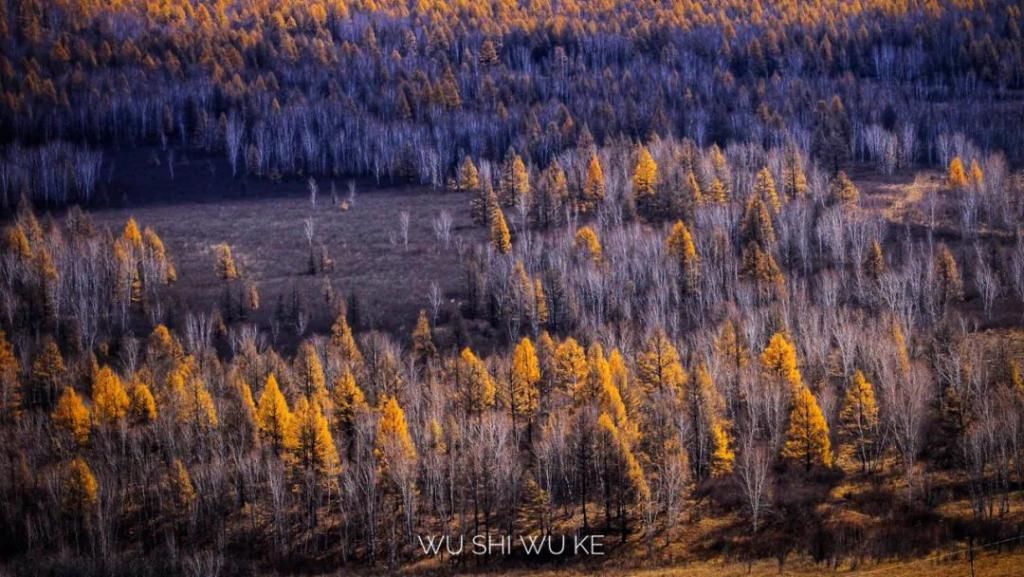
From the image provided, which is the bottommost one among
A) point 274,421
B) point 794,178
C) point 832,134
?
point 274,421

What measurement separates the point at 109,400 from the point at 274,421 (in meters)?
13.9

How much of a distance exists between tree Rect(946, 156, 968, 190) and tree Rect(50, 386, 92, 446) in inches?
3796

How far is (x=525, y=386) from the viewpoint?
74.9m

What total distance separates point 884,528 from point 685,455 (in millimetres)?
11801

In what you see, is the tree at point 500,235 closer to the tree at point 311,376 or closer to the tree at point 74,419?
the tree at point 311,376

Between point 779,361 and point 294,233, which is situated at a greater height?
point 294,233

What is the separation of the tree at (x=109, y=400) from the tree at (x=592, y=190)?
6460 centimetres

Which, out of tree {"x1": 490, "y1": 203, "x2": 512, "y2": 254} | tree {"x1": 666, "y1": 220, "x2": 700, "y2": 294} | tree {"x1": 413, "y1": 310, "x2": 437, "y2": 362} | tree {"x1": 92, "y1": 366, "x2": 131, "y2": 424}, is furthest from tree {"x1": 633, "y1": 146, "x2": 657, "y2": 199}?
tree {"x1": 92, "y1": 366, "x2": 131, "y2": 424}

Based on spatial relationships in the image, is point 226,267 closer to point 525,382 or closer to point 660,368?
point 525,382

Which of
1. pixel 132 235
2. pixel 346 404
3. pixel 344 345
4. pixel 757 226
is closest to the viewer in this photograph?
pixel 346 404

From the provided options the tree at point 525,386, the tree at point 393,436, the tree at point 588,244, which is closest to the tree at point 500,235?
the tree at point 588,244

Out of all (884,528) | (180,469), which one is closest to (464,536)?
(180,469)

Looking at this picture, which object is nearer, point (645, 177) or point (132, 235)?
point (132, 235)

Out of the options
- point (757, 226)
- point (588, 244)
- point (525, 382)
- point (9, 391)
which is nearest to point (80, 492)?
point (9, 391)
